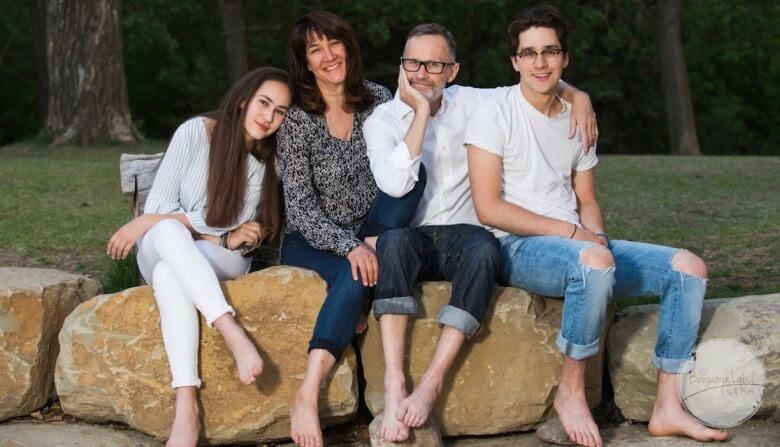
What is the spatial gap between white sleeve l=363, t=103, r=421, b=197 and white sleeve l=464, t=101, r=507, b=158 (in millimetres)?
289

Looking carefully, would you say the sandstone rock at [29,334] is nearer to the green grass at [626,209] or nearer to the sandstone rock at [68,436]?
the sandstone rock at [68,436]

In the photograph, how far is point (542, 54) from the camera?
4.48 m

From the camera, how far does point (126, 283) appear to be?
5746 mm

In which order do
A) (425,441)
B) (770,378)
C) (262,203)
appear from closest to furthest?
1. (425,441)
2. (770,378)
3. (262,203)

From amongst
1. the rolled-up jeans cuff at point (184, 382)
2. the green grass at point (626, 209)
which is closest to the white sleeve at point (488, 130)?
the rolled-up jeans cuff at point (184, 382)

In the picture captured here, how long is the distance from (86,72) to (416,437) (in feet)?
34.7

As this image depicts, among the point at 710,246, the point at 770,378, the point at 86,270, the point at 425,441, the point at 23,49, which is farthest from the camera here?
the point at 23,49

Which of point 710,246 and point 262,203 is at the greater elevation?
point 262,203

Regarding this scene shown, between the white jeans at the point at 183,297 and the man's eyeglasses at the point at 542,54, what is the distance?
61.9 inches

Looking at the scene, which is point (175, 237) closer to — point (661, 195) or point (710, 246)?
point (710, 246)

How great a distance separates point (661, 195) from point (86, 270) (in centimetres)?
557

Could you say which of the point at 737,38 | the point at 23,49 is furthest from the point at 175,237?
the point at 737,38

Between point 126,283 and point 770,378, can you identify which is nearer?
point 770,378

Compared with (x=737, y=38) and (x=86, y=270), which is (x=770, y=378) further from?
(x=737, y=38)
